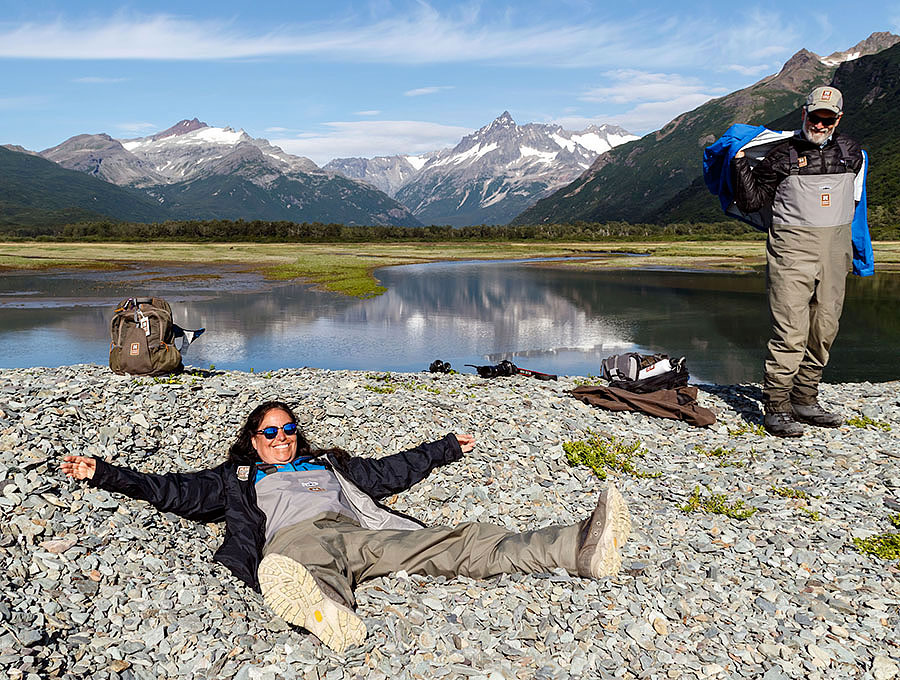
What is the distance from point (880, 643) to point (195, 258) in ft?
338

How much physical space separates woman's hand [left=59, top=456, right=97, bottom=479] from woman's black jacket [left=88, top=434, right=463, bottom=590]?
64 mm

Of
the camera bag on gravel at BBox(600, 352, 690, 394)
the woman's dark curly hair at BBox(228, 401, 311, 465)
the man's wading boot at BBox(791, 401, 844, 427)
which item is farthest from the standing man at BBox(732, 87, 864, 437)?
the woman's dark curly hair at BBox(228, 401, 311, 465)

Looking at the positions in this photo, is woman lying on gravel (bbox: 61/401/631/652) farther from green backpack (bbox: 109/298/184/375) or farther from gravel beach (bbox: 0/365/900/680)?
green backpack (bbox: 109/298/184/375)

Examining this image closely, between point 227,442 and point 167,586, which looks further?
point 227,442

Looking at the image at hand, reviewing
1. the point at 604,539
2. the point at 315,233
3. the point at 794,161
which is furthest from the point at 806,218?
the point at 315,233

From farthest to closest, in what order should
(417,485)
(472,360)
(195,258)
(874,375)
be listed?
(195,258) → (472,360) → (874,375) → (417,485)

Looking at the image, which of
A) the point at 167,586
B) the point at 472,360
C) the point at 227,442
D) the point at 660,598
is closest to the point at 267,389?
the point at 227,442

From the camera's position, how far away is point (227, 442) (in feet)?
34.9

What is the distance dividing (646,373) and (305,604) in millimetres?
10030

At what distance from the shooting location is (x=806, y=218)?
10.9 meters

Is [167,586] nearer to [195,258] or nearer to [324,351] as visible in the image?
[324,351]

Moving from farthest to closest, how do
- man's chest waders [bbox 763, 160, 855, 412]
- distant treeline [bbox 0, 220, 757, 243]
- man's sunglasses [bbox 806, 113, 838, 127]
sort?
distant treeline [bbox 0, 220, 757, 243] → man's chest waders [bbox 763, 160, 855, 412] → man's sunglasses [bbox 806, 113, 838, 127]

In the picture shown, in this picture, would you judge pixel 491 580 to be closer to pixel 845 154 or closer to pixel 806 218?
pixel 806 218

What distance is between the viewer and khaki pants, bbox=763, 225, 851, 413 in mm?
10906
